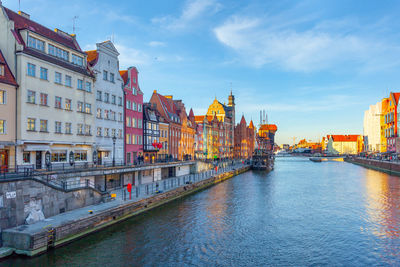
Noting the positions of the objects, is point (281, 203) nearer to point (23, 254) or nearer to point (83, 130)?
point (83, 130)

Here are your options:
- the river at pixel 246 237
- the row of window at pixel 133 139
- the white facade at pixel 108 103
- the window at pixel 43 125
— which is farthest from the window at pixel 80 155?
→ the river at pixel 246 237

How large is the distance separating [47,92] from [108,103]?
12253 mm

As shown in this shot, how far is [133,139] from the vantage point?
52406 millimetres

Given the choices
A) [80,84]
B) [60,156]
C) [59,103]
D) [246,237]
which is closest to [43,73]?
[59,103]

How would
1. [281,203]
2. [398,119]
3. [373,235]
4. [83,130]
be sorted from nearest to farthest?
[373,235] → [83,130] → [281,203] → [398,119]

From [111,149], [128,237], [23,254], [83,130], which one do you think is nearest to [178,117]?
[111,149]

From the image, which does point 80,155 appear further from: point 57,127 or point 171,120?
point 171,120

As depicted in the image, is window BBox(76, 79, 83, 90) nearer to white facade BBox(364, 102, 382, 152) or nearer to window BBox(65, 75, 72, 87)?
window BBox(65, 75, 72, 87)

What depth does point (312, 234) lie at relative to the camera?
2898cm

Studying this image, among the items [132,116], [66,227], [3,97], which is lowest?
[66,227]

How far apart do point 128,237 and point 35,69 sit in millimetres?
20828

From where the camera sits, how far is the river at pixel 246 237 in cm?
2230

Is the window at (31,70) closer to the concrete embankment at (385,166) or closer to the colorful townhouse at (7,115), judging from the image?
the colorful townhouse at (7,115)

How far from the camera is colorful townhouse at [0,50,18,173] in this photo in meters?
29.0
